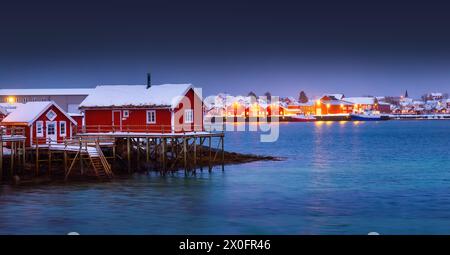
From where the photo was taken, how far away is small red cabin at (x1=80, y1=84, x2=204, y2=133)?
4853cm

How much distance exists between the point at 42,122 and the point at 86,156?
3.86 meters

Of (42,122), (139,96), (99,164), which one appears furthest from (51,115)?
(139,96)

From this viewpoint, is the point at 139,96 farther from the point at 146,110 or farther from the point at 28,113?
the point at 28,113

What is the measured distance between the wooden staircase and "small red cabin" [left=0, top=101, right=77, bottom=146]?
2.96 meters

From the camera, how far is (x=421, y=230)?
2845 cm

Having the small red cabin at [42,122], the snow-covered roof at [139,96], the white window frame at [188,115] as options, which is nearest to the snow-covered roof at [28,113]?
the small red cabin at [42,122]

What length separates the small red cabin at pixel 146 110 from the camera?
48531 millimetres

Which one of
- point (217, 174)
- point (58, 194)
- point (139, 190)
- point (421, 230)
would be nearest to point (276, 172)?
point (217, 174)

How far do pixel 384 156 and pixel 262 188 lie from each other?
37276 mm

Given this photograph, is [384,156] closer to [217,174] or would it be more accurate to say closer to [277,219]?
[217,174]

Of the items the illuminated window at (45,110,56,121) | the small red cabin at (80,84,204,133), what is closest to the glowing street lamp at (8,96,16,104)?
the small red cabin at (80,84,204,133)

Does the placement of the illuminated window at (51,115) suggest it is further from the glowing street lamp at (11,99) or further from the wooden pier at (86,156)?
the glowing street lamp at (11,99)

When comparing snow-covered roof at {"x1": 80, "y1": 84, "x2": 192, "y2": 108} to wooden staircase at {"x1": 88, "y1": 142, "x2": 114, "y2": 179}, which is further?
snow-covered roof at {"x1": 80, "y1": 84, "x2": 192, "y2": 108}

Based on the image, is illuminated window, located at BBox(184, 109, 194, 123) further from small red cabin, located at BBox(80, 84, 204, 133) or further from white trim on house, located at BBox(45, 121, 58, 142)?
white trim on house, located at BBox(45, 121, 58, 142)
